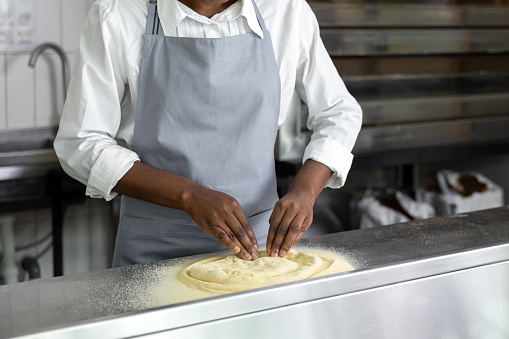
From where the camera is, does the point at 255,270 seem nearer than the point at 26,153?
Yes

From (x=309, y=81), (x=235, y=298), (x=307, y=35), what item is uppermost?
(x=307, y=35)

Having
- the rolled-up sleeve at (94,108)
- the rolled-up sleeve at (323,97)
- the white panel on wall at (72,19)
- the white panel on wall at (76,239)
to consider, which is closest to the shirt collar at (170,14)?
the rolled-up sleeve at (94,108)

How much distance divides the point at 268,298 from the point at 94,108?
625mm

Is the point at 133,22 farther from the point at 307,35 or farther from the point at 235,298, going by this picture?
the point at 235,298

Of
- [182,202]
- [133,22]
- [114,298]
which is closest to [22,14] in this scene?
[133,22]

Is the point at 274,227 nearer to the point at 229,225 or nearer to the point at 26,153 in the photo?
the point at 229,225

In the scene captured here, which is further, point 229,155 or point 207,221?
point 229,155

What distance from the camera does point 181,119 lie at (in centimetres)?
137

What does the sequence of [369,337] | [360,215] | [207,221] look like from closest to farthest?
[369,337] → [207,221] → [360,215]

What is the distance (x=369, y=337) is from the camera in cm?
104

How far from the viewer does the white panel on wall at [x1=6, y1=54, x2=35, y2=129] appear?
2.92 meters

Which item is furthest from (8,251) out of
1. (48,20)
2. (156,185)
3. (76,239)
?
(156,185)

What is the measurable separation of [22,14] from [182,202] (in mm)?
2148

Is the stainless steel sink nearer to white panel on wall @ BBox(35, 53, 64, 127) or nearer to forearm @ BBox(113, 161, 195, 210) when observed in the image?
white panel on wall @ BBox(35, 53, 64, 127)
